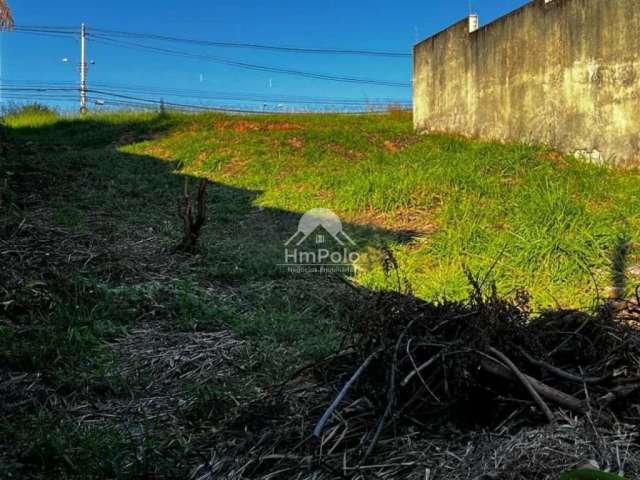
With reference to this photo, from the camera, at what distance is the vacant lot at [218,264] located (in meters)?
2.01

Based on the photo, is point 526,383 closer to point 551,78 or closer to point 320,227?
point 320,227

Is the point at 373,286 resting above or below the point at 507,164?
below

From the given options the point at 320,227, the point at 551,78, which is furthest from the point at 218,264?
the point at 551,78

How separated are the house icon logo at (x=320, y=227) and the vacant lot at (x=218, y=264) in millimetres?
102

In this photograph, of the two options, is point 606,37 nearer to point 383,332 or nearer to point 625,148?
point 625,148

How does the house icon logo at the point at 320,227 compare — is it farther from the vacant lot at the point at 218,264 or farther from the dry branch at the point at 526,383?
the dry branch at the point at 526,383

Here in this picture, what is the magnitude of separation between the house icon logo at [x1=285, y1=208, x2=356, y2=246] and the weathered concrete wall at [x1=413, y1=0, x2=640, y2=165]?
3559 mm

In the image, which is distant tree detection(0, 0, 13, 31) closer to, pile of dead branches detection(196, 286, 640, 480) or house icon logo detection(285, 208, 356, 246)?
house icon logo detection(285, 208, 356, 246)

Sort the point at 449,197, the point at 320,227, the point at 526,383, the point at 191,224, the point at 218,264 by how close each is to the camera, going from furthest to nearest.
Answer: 1. the point at 449,197
2. the point at 320,227
3. the point at 191,224
4. the point at 218,264
5. the point at 526,383

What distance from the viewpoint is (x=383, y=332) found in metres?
1.54

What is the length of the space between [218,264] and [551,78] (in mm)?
5720

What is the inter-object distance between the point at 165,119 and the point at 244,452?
12.3 meters

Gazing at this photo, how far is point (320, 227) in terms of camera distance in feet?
18.0

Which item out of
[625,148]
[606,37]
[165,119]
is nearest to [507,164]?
[625,148]
